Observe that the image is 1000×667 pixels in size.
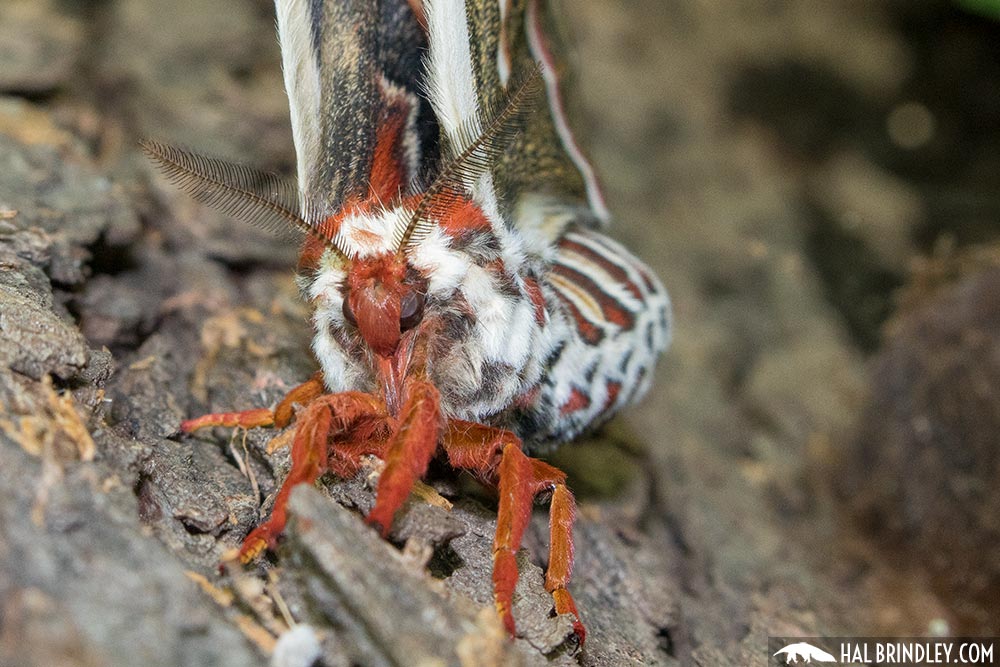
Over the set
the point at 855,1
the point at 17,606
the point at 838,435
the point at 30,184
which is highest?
the point at 855,1

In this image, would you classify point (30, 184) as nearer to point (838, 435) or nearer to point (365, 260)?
point (365, 260)

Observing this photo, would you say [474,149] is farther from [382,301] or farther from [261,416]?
[261,416]

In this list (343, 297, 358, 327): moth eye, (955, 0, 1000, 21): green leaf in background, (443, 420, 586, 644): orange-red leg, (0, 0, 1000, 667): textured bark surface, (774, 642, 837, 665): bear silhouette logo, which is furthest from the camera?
(955, 0, 1000, 21): green leaf in background

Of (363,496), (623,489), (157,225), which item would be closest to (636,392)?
(623,489)

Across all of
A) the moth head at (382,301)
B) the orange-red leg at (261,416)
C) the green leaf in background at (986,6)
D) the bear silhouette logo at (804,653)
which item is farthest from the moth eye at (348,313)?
the green leaf in background at (986,6)

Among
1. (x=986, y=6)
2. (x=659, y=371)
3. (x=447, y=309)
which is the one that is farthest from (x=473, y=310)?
(x=986, y=6)

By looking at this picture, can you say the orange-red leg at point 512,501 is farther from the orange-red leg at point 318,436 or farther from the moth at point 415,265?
the orange-red leg at point 318,436

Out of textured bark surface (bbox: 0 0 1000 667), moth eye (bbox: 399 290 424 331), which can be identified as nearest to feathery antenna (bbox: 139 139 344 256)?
moth eye (bbox: 399 290 424 331)

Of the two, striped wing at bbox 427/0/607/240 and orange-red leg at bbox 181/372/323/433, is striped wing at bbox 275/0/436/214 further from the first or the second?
orange-red leg at bbox 181/372/323/433
